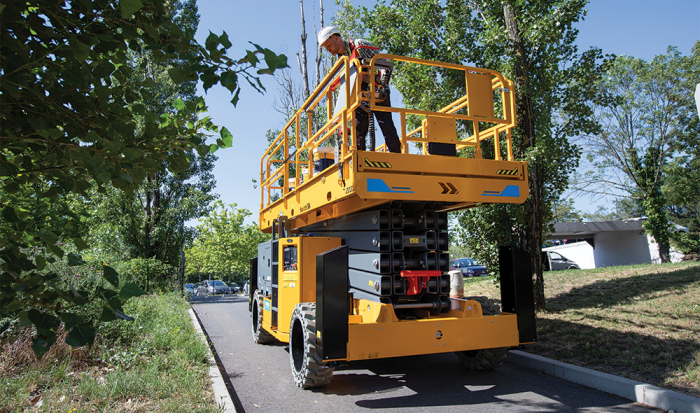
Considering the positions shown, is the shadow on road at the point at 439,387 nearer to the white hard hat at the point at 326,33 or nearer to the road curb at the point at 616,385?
the road curb at the point at 616,385

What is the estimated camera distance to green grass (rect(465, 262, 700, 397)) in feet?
17.4

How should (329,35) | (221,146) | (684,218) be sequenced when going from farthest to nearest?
(684,218) → (329,35) → (221,146)

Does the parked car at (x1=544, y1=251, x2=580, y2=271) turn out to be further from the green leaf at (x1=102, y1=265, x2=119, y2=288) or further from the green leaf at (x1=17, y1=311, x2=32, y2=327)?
the green leaf at (x1=17, y1=311, x2=32, y2=327)

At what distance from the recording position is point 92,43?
2.31 meters

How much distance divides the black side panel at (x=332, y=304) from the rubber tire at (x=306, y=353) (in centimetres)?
26

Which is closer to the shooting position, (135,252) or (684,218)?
(135,252)

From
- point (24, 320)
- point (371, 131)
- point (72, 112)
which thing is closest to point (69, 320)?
point (24, 320)

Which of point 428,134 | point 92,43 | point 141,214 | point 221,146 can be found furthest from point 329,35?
point 141,214

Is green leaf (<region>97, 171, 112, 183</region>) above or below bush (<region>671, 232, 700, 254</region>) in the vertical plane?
below

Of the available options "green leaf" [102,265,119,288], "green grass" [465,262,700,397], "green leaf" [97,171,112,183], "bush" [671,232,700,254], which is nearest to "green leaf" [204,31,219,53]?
"green leaf" [97,171,112,183]

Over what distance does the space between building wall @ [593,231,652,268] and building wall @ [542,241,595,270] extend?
0.74 m

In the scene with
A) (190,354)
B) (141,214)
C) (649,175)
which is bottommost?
(190,354)

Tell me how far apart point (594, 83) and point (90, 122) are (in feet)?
32.5

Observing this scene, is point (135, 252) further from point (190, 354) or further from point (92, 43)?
point (92, 43)
